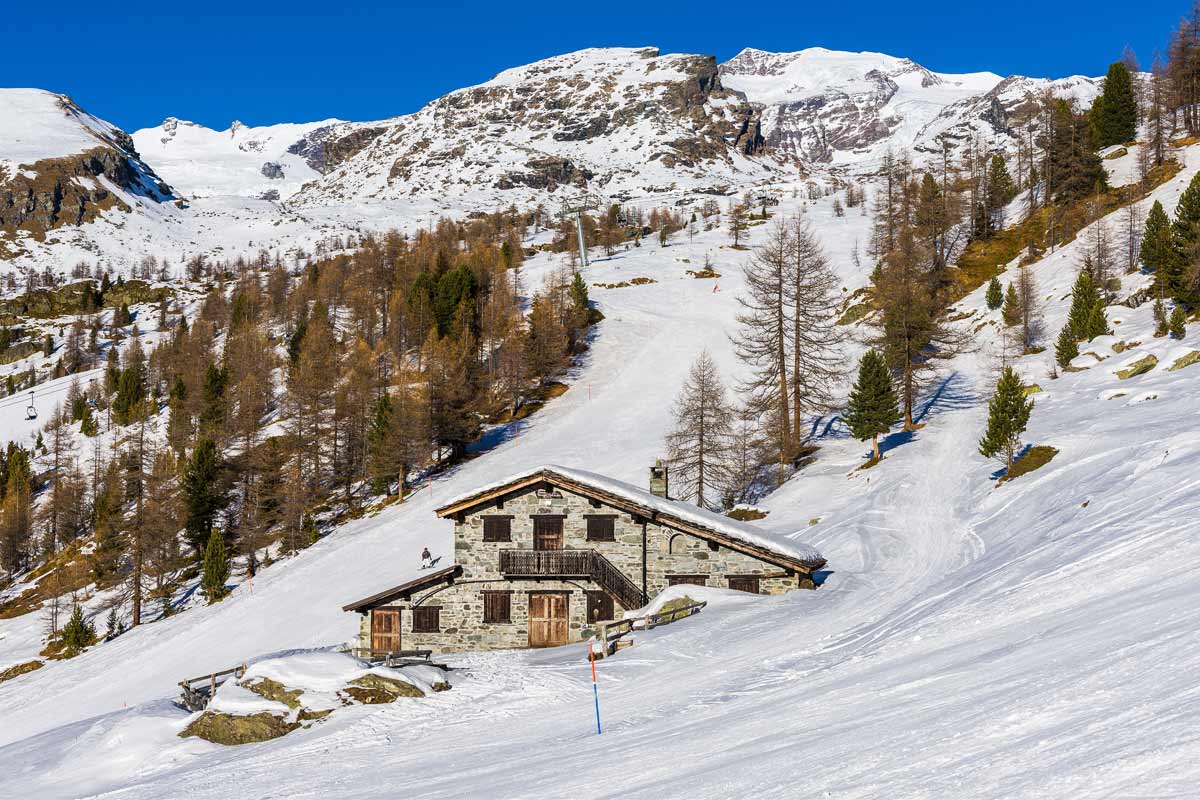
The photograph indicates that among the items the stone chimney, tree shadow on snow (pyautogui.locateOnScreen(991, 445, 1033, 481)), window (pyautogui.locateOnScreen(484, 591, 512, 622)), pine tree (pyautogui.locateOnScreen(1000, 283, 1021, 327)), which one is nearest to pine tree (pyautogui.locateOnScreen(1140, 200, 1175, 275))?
pine tree (pyautogui.locateOnScreen(1000, 283, 1021, 327))

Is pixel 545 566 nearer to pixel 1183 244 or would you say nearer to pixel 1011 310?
pixel 1183 244

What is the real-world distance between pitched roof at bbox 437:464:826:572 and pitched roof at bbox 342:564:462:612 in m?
2.26

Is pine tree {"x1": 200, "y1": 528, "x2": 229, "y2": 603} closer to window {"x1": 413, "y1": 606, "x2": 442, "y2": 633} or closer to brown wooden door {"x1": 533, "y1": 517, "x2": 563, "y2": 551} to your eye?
window {"x1": 413, "y1": 606, "x2": 442, "y2": 633}

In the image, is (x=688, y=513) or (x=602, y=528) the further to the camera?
(x=602, y=528)

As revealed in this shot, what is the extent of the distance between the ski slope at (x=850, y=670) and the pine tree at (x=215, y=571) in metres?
3.77

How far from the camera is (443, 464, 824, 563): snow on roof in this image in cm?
3059

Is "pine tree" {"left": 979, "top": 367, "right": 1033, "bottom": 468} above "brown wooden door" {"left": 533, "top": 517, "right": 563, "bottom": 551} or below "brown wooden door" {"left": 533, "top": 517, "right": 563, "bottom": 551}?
above

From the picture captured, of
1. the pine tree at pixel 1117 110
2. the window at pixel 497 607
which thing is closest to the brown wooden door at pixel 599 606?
the window at pixel 497 607

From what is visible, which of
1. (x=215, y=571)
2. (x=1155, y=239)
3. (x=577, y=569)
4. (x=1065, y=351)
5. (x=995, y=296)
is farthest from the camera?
(x=995, y=296)

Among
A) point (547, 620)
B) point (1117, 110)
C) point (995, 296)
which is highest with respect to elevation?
point (1117, 110)

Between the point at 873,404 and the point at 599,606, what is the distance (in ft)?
70.5

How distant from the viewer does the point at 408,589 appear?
32.5 m

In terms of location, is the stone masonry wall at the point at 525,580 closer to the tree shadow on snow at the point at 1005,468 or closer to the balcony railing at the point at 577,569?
the balcony railing at the point at 577,569

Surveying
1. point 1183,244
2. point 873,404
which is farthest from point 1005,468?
point 1183,244
